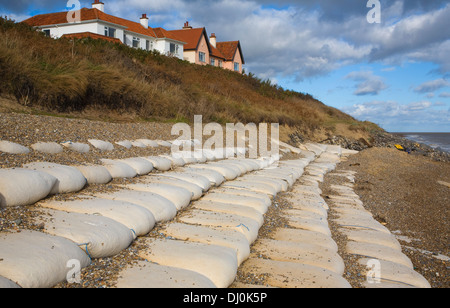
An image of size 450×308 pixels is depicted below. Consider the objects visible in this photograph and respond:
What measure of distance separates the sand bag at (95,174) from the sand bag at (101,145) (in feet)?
4.52

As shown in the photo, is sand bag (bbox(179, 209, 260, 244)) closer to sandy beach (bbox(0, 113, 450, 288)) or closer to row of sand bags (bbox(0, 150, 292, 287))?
row of sand bags (bbox(0, 150, 292, 287))

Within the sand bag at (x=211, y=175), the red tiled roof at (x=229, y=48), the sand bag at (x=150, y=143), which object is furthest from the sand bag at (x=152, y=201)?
the red tiled roof at (x=229, y=48)

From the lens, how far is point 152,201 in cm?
362

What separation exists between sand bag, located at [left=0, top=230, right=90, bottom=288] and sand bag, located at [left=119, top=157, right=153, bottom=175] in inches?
99.8

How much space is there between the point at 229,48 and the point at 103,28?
624 inches

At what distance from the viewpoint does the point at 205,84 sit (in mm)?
15883

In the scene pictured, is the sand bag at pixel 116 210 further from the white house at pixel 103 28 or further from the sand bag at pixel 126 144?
the white house at pixel 103 28

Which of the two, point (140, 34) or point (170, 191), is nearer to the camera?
point (170, 191)

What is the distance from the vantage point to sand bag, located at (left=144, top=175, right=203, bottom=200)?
4.47 m

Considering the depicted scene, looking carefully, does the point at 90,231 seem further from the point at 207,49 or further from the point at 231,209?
the point at 207,49

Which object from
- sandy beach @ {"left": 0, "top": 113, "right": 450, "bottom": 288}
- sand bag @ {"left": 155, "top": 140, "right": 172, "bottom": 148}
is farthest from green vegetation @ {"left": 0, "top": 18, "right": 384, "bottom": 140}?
sand bag @ {"left": 155, "top": 140, "right": 172, "bottom": 148}

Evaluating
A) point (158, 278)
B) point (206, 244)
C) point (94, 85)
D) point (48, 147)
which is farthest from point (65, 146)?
point (94, 85)

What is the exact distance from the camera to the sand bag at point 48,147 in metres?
4.42
